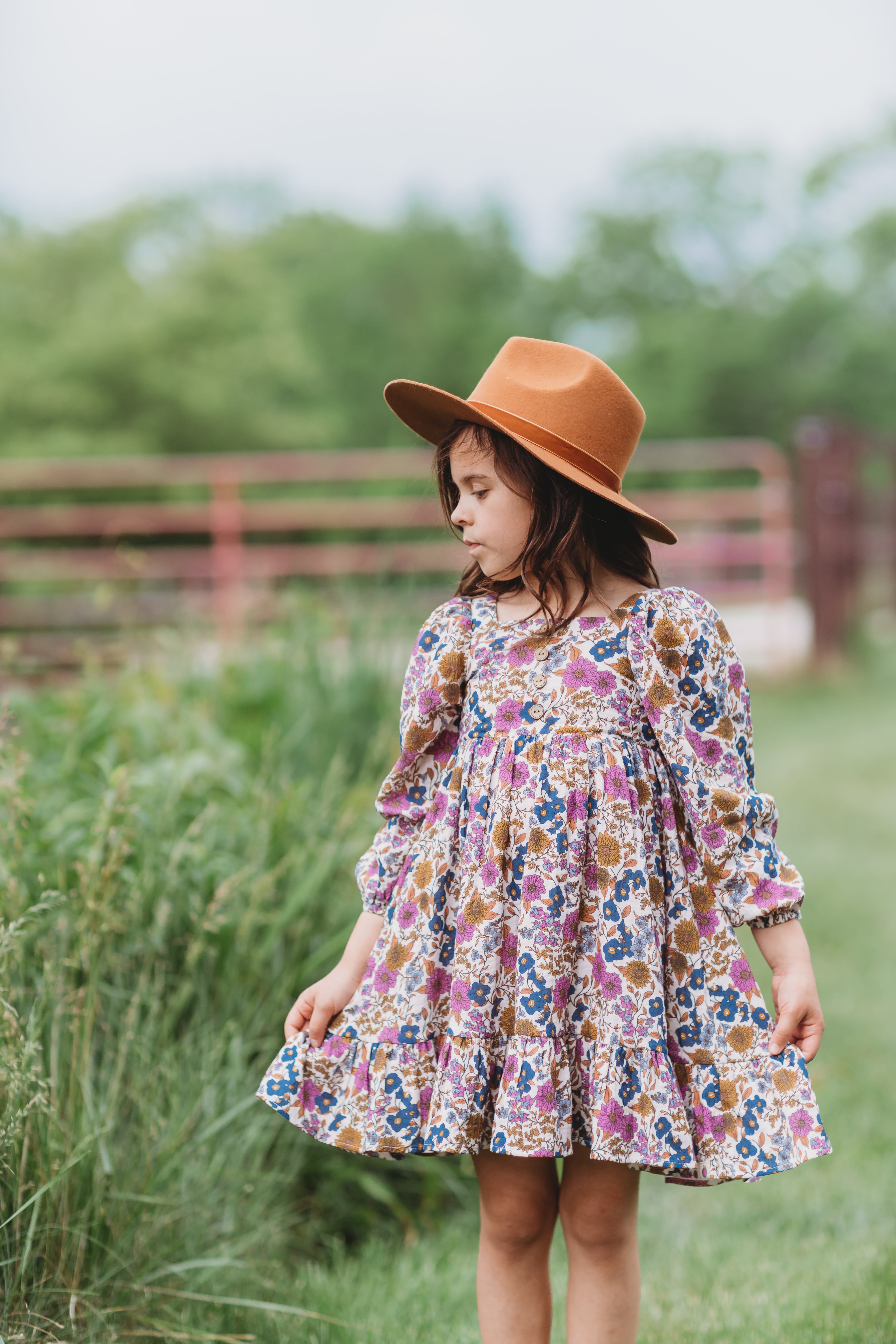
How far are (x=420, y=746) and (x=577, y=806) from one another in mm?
251

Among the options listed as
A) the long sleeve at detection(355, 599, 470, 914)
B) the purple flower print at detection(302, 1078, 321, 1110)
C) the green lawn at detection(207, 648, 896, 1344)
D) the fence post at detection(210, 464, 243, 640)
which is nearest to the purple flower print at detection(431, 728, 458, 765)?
the long sleeve at detection(355, 599, 470, 914)

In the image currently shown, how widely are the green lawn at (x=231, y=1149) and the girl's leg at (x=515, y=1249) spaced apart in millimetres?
312

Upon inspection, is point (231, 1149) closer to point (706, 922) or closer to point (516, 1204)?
point (516, 1204)

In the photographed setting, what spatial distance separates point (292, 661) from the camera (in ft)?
11.7

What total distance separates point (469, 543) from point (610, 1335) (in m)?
0.97

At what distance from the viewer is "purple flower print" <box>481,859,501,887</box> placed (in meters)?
1.51

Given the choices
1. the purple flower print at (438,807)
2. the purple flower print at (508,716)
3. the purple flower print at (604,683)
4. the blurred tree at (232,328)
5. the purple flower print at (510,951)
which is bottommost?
the purple flower print at (510,951)

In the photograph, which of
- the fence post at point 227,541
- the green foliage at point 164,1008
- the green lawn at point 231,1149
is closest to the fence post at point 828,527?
the fence post at point 227,541

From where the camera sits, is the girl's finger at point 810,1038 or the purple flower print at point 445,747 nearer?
the girl's finger at point 810,1038

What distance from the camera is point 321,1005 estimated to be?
1.61 meters

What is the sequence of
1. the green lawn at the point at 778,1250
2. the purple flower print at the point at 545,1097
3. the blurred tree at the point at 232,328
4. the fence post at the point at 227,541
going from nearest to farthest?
the purple flower print at the point at 545,1097, the green lawn at the point at 778,1250, the fence post at the point at 227,541, the blurred tree at the point at 232,328

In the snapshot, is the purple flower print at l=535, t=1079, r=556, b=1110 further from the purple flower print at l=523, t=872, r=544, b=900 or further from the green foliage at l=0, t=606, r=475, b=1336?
the green foliage at l=0, t=606, r=475, b=1336

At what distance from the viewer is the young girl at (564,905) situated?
1.48m

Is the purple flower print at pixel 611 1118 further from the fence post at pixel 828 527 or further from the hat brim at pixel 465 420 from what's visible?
the fence post at pixel 828 527
